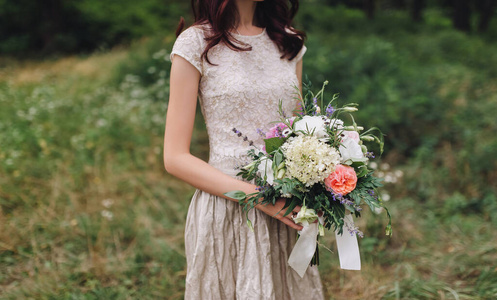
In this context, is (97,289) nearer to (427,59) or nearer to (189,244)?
(189,244)

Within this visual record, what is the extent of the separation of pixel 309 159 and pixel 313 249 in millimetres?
427

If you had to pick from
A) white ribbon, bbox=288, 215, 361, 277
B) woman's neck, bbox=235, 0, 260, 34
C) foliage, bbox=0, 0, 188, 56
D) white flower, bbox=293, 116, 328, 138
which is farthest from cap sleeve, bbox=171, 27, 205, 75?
foliage, bbox=0, 0, 188, 56

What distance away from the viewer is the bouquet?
139 centimetres

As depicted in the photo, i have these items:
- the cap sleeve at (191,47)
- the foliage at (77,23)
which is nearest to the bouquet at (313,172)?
the cap sleeve at (191,47)

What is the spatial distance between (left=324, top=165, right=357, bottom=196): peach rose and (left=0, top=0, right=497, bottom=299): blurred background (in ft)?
6.26

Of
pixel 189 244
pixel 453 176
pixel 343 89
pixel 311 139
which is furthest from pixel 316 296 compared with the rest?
pixel 343 89

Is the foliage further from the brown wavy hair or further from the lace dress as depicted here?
the lace dress

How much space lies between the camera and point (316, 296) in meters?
1.99

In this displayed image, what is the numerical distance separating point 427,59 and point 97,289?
26.8 ft

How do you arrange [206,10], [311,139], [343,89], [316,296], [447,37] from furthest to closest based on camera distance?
[447,37], [343,89], [316,296], [206,10], [311,139]

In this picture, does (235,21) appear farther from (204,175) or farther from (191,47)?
(204,175)

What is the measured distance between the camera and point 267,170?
1454mm

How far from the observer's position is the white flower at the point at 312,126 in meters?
1.45

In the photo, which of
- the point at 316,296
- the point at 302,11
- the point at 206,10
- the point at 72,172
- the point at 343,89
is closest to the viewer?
the point at 206,10
